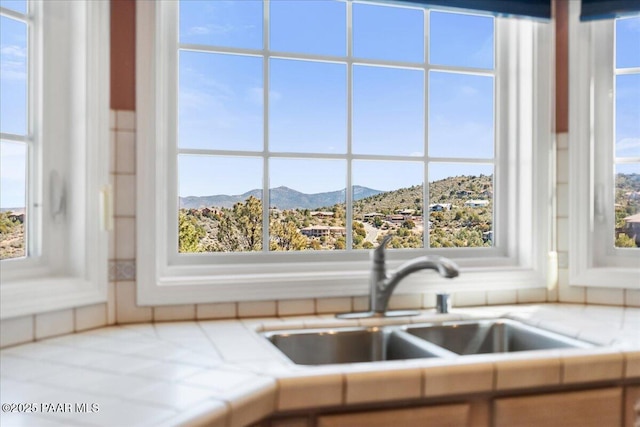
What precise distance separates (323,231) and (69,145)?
0.86 m

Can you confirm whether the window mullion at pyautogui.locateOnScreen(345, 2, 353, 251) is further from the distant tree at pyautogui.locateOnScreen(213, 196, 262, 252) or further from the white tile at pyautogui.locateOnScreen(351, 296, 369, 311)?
the distant tree at pyautogui.locateOnScreen(213, 196, 262, 252)

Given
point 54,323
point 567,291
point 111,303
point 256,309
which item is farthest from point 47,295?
point 567,291

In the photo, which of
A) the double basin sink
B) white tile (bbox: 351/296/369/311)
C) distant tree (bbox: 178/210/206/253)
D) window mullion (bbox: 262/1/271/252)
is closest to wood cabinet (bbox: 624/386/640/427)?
the double basin sink

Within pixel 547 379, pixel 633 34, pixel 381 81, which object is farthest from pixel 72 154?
pixel 633 34

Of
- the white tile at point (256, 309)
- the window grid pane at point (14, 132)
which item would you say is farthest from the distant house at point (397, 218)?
the window grid pane at point (14, 132)

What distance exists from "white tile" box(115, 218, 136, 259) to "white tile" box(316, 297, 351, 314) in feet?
1.97

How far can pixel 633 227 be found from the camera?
6.61 feet

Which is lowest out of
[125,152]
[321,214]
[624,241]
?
[624,241]

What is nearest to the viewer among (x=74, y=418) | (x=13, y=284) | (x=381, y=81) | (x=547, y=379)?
(x=74, y=418)

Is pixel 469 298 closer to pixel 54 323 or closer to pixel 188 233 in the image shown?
pixel 188 233

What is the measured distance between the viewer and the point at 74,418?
848mm

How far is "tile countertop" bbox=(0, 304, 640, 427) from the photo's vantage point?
89 cm

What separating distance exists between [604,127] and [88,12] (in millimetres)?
1790

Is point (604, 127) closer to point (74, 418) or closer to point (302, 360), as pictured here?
point (302, 360)
